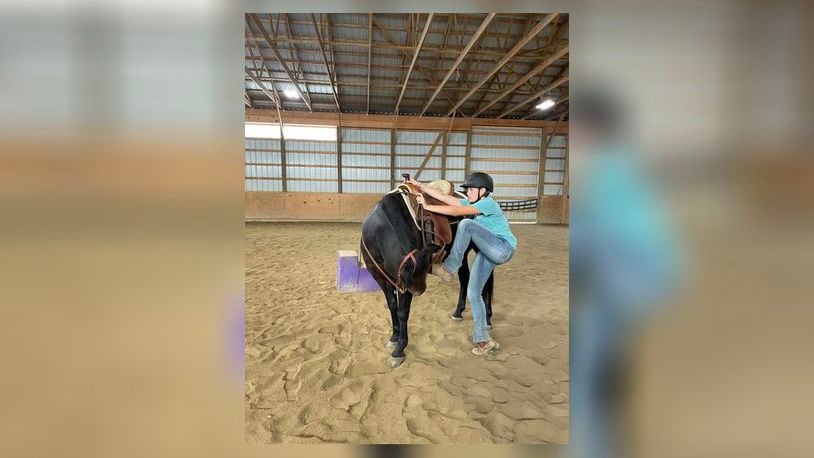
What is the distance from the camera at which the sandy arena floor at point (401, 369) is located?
1336mm

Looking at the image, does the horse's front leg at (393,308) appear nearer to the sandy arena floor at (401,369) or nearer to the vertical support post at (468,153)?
the sandy arena floor at (401,369)

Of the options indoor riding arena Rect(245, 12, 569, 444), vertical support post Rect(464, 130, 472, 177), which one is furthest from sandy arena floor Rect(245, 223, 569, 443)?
vertical support post Rect(464, 130, 472, 177)

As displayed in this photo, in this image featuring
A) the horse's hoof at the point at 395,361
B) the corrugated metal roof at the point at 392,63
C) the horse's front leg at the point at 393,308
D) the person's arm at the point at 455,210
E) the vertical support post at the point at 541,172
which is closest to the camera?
the person's arm at the point at 455,210

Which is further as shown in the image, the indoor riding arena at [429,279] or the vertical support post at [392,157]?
the vertical support post at [392,157]

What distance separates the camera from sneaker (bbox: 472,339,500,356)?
207 centimetres

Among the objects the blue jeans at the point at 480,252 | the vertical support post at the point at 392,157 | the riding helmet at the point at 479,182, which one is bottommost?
the blue jeans at the point at 480,252

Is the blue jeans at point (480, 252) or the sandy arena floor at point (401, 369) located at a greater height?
the blue jeans at point (480, 252)

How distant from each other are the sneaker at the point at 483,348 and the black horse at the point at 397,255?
51 centimetres

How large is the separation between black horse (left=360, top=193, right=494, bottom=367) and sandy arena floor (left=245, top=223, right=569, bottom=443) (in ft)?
0.91

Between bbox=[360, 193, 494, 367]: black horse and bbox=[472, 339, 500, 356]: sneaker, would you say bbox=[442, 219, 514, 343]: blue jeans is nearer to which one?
bbox=[360, 193, 494, 367]: black horse
